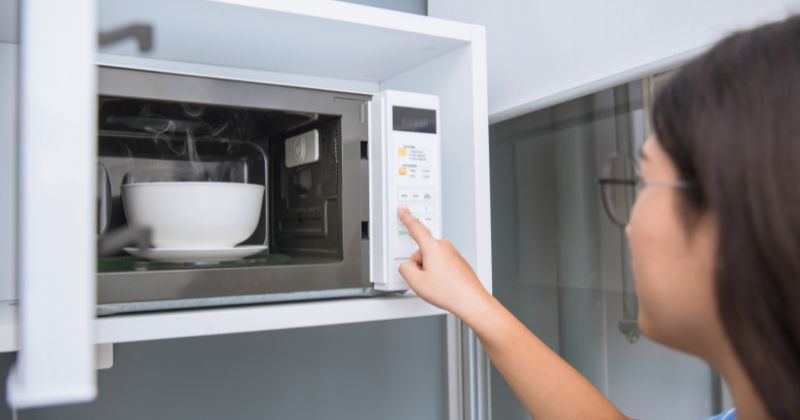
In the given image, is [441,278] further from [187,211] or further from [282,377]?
[282,377]

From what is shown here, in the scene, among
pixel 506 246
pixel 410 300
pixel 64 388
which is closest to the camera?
pixel 64 388

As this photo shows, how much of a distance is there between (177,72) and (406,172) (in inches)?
11.3

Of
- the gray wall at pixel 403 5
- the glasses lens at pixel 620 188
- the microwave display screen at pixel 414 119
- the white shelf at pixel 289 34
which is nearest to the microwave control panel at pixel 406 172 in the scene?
the microwave display screen at pixel 414 119

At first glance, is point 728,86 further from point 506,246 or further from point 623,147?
point 506,246

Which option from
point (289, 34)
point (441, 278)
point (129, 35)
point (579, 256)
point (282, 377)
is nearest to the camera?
point (129, 35)

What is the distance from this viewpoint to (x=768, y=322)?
44 centimetres

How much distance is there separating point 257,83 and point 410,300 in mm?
325

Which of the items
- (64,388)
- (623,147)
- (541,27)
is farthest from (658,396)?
(64,388)

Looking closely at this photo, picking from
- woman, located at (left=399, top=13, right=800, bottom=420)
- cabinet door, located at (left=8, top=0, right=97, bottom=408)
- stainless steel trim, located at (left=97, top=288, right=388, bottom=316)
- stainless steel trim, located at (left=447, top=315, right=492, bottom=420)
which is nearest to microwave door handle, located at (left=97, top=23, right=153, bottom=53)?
cabinet door, located at (left=8, top=0, right=97, bottom=408)

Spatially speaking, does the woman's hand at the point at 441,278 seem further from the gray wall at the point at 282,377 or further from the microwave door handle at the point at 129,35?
the gray wall at the point at 282,377

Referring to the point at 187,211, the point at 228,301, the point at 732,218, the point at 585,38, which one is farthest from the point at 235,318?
the point at 585,38

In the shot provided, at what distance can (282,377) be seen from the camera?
1173mm

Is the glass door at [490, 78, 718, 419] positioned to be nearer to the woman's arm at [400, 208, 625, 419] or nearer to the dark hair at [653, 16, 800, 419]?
the woman's arm at [400, 208, 625, 419]

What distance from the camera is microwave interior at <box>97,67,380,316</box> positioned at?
687 mm
